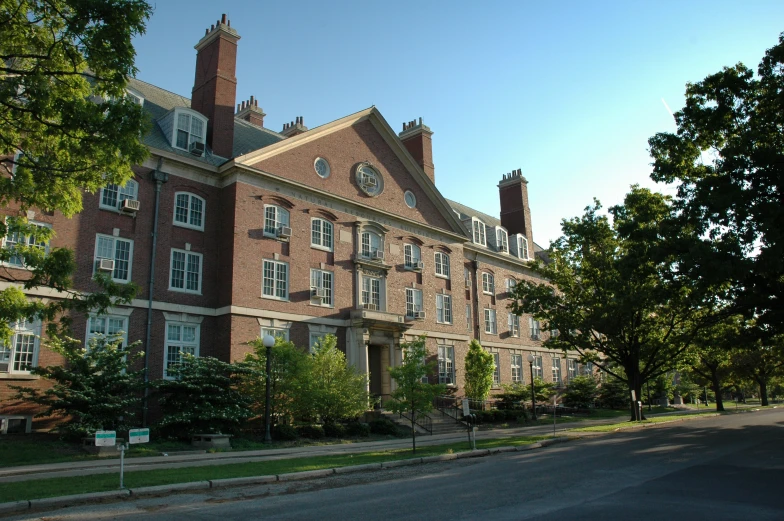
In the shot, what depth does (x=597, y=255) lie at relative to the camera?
30375mm

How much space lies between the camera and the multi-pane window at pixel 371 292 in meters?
31.2

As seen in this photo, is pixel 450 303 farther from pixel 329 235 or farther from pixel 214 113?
pixel 214 113

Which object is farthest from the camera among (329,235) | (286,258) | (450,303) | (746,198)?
(450,303)

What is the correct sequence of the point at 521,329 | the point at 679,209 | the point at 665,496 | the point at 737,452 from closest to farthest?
the point at 665,496
the point at 737,452
the point at 679,209
the point at 521,329

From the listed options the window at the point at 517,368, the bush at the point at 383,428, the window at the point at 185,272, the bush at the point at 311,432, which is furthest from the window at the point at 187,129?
the window at the point at 517,368

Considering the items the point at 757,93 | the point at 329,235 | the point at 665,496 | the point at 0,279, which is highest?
the point at 757,93

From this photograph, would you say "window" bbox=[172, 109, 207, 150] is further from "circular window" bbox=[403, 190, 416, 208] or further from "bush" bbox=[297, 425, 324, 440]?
"bush" bbox=[297, 425, 324, 440]

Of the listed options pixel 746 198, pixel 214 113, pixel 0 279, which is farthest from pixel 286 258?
pixel 746 198

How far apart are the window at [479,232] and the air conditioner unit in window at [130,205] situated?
1020 inches

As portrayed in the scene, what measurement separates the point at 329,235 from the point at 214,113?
25.8 ft

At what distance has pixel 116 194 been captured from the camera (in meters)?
23.5

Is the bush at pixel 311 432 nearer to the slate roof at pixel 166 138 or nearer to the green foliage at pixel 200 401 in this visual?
the green foliage at pixel 200 401

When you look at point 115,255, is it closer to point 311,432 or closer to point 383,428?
point 311,432

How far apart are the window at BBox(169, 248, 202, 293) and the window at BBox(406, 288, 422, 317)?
12.3 meters
